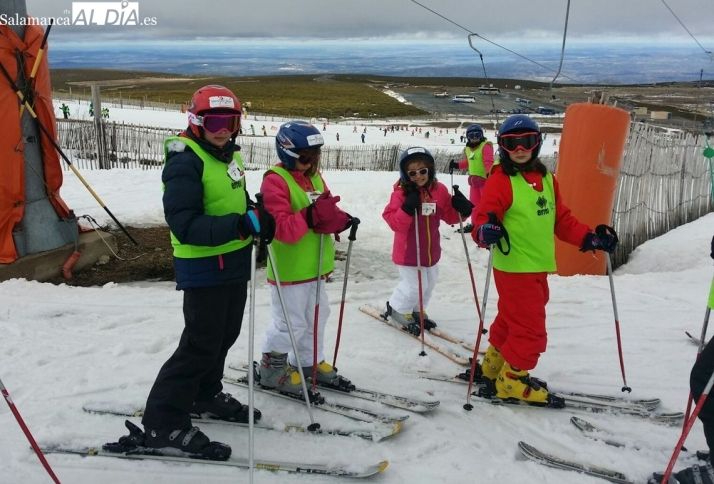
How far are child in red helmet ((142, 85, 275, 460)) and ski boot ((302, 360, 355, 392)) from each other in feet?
3.14

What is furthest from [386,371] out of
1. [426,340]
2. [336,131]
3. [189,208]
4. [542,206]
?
[336,131]

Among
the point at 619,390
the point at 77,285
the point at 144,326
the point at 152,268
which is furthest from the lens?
the point at 152,268

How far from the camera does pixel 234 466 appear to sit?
3.21 metres

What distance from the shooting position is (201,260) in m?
3.15

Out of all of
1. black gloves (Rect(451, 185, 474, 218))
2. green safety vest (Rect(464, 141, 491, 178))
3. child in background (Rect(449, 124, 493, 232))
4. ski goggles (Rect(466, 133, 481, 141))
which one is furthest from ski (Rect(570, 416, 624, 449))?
ski goggles (Rect(466, 133, 481, 141))

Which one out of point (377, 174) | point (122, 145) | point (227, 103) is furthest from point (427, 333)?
point (122, 145)

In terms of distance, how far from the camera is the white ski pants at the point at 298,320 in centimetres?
384

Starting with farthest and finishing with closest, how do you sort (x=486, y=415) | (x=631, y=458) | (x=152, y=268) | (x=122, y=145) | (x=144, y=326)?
(x=122, y=145)
(x=152, y=268)
(x=144, y=326)
(x=486, y=415)
(x=631, y=458)

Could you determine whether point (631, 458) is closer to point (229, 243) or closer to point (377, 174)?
point (229, 243)

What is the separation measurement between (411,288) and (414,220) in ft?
2.43

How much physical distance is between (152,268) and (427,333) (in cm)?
406

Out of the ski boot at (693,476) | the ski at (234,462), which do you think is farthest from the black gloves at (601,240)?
the ski at (234,462)

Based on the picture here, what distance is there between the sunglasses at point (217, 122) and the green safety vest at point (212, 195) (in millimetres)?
124

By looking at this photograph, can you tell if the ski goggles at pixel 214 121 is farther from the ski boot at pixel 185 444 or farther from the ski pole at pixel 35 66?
the ski pole at pixel 35 66
